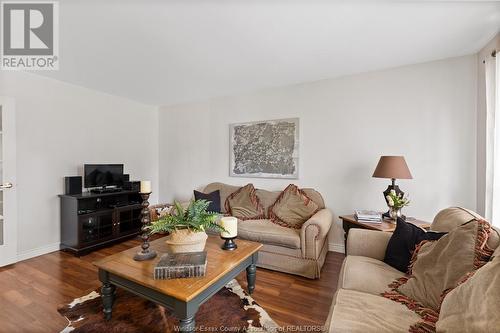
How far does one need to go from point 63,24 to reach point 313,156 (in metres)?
3.00

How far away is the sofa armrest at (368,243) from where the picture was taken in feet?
6.15

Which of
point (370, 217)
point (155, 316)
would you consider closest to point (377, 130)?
point (370, 217)

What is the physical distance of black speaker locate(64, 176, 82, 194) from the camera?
316cm

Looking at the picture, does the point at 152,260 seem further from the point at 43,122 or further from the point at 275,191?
the point at 43,122

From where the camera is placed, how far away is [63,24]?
191cm

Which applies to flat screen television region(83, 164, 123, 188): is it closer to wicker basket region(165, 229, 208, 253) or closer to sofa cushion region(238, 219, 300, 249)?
sofa cushion region(238, 219, 300, 249)

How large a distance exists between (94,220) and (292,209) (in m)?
2.73

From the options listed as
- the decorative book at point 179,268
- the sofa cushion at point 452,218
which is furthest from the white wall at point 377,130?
the decorative book at point 179,268

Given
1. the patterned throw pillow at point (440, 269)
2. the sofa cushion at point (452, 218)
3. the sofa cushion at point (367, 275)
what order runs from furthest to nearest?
1. the sofa cushion at point (452, 218)
2. the sofa cushion at point (367, 275)
3. the patterned throw pillow at point (440, 269)

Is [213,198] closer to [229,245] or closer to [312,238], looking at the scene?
[229,245]

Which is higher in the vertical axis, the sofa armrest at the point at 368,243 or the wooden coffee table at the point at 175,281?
the sofa armrest at the point at 368,243

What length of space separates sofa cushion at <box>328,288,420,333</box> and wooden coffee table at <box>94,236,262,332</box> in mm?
739

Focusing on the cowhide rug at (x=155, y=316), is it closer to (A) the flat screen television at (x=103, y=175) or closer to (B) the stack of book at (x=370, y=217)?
(B) the stack of book at (x=370, y=217)

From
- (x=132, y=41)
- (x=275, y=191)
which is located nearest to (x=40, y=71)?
(x=132, y=41)
